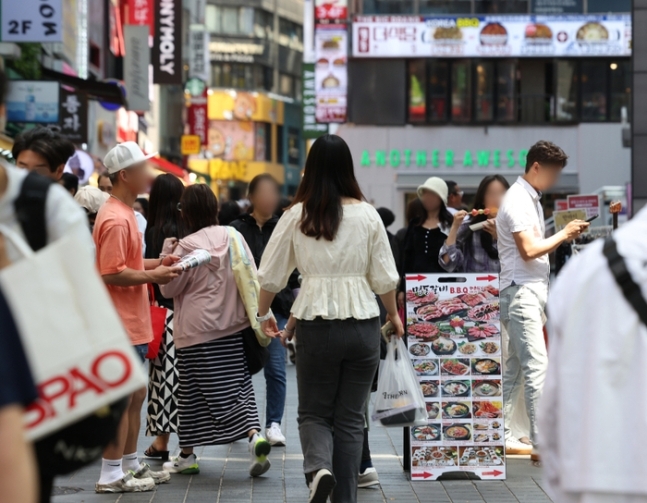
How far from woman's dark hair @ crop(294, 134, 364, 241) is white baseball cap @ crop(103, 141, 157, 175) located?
108 centimetres

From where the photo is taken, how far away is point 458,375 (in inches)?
283

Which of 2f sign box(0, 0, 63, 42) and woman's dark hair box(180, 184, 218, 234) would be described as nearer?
woman's dark hair box(180, 184, 218, 234)

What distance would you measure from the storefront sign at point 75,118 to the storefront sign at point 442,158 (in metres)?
18.4

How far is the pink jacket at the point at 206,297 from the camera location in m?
7.23

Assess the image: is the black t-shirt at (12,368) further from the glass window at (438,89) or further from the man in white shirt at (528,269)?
the glass window at (438,89)

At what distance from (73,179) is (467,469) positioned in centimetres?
360

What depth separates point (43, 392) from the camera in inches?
96.0

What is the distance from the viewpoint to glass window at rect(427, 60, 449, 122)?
121 ft

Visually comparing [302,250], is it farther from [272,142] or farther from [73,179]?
[272,142]

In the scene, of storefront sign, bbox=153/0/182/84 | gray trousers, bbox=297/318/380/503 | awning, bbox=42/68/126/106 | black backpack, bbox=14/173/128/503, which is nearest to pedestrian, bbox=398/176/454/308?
gray trousers, bbox=297/318/380/503

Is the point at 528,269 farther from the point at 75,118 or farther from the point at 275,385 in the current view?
the point at 75,118

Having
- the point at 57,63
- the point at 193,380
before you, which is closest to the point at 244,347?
the point at 193,380

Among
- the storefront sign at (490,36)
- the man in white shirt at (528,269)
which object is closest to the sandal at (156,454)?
the man in white shirt at (528,269)

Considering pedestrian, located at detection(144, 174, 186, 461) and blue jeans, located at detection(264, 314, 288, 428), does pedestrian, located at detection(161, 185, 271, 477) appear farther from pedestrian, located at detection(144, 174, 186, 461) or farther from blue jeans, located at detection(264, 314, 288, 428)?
blue jeans, located at detection(264, 314, 288, 428)
